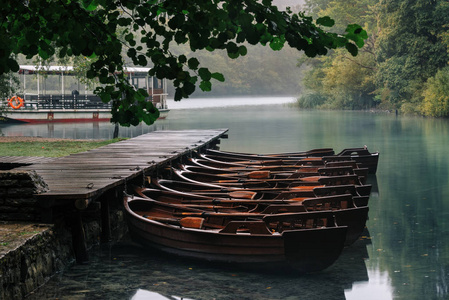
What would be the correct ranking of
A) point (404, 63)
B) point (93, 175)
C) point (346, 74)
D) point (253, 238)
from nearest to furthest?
point (253, 238) → point (93, 175) → point (404, 63) → point (346, 74)

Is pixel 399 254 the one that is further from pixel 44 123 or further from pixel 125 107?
pixel 44 123

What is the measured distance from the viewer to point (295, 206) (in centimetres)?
1034

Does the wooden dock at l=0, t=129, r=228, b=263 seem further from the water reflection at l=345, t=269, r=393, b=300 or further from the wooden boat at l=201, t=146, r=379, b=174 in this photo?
the water reflection at l=345, t=269, r=393, b=300

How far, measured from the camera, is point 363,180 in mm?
15742

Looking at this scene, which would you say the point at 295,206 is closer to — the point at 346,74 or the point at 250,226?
the point at 250,226

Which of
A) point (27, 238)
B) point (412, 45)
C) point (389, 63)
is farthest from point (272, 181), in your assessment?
point (389, 63)

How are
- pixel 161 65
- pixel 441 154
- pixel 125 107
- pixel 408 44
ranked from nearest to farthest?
pixel 161 65, pixel 125 107, pixel 441 154, pixel 408 44

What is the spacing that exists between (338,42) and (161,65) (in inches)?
47.6

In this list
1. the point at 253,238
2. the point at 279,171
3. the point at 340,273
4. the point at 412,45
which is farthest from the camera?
the point at 412,45

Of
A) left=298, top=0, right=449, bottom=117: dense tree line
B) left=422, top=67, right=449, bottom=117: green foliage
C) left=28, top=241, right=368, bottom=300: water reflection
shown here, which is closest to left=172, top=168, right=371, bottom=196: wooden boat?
left=28, top=241, right=368, bottom=300: water reflection

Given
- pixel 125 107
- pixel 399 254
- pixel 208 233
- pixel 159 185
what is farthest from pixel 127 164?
pixel 125 107

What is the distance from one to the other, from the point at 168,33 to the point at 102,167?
8.61m

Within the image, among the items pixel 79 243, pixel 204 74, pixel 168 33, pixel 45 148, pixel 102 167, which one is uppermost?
pixel 168 33

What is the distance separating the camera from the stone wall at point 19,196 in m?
9.38
